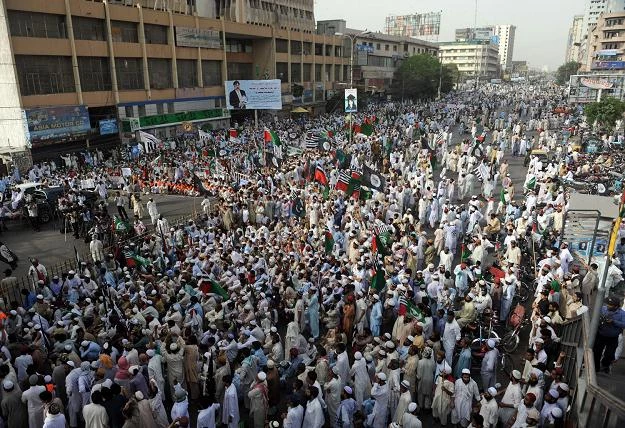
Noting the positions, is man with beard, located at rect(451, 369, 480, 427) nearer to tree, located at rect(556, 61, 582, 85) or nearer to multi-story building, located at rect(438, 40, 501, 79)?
tree, located at rect(556, 61, 582, 85)

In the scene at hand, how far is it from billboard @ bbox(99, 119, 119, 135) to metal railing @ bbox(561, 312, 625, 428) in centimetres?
Answer: 2511

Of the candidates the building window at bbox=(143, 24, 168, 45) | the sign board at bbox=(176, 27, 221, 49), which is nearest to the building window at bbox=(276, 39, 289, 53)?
the sign board at bbox=(176, 27, 221, 49)

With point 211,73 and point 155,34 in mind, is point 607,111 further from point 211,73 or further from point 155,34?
point 155,34

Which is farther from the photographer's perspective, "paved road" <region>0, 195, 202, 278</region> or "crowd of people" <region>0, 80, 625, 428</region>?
"paved road" <region>0, 195, 202, 278</region>

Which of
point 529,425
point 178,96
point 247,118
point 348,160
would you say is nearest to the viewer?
point 529,425

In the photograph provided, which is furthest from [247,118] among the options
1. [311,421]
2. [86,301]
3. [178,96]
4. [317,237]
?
[311,421]

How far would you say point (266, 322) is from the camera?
7.84 m

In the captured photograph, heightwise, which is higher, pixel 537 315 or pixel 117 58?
pixel 117 58

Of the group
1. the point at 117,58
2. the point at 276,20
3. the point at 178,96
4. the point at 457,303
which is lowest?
the point at 457,303

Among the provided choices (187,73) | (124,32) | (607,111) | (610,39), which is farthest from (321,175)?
(610,39)

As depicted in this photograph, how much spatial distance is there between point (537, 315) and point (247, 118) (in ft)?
108

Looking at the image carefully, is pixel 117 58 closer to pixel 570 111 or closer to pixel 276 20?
pixel 276 20

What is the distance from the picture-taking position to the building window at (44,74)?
74.5 ft

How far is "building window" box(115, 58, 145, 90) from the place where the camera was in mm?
27844
